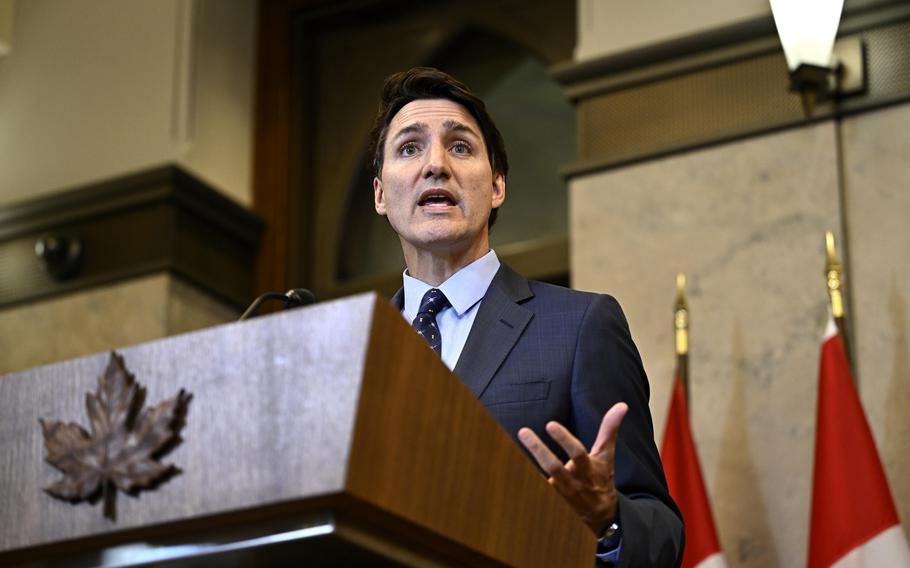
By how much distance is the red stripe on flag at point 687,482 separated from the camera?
13.4ft

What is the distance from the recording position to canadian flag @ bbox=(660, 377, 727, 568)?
4.09 meters

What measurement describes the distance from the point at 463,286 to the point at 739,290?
2.19 m

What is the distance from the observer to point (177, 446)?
59.0 inches

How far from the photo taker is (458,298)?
2473 millimetres

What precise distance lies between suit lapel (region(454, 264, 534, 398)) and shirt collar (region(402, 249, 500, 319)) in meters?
0.03

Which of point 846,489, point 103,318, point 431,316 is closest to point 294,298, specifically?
point 431,316

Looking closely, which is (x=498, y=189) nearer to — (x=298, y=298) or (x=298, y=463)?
(x=298, y=298)

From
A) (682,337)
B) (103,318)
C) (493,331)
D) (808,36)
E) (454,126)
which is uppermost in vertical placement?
(808,36)

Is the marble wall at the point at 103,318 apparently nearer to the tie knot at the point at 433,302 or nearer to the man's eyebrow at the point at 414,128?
the man's eyebrow at the point at 414,128

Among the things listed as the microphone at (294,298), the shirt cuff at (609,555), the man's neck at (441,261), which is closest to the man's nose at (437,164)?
the man's neck at (441,261)

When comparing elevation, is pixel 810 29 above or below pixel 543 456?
above

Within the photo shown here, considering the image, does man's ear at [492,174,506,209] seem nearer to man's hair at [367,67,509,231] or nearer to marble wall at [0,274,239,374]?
man's hair at [367,67,509,231]

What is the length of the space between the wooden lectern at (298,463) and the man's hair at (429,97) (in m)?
1.17

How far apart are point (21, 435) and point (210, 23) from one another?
4.67 metres
